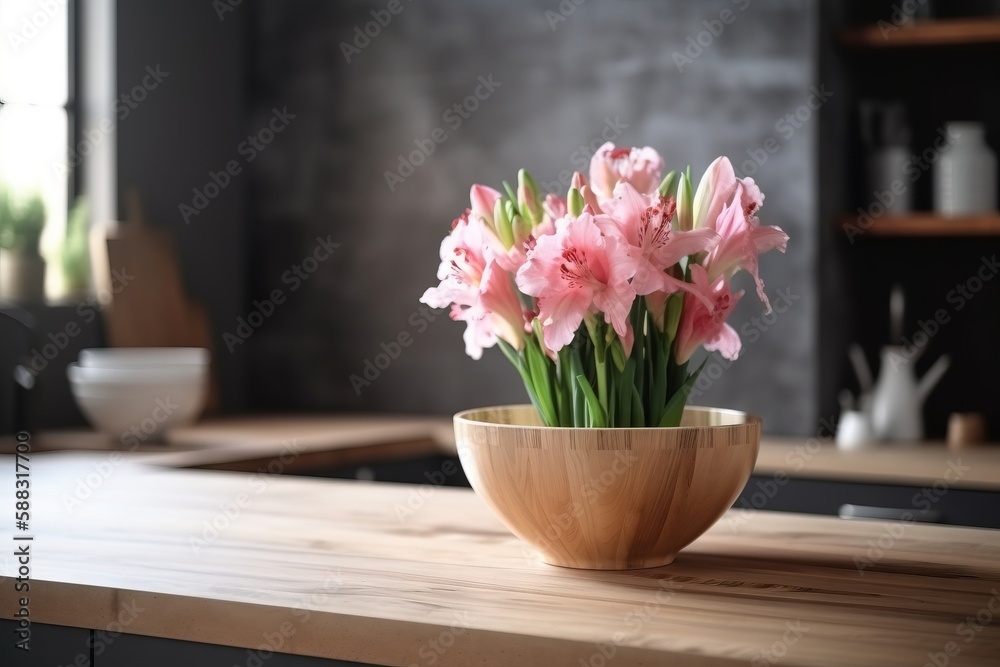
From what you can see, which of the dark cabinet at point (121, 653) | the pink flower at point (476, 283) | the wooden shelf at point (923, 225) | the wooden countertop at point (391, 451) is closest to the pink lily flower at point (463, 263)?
the pink flower at point (476, 283)

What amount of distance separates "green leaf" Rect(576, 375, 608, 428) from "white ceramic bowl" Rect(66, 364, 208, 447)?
1.66 m

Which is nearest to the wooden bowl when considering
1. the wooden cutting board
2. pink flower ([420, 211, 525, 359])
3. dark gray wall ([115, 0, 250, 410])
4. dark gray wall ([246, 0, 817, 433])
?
pink flower ([420, 211, 525, 359])

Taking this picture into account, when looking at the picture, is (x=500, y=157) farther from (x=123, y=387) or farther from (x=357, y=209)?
(x=123, y=387)

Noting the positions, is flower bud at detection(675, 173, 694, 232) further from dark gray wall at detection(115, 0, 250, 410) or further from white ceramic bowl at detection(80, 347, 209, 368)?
dark gray wall at detection(115, 0, 250, 410)

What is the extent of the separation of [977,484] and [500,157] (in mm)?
1499

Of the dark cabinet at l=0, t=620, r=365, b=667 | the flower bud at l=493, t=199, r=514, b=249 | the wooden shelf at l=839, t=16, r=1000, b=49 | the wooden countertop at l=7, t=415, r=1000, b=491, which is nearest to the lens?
the dark cabinet at l=0, t=620, r=365, b=667

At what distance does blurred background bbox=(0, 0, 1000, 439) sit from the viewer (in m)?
2.84

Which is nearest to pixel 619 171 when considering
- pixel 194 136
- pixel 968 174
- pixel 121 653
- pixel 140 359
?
pixel 121 653

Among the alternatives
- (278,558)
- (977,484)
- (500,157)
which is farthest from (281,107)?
(278,558)

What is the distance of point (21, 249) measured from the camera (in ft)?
9.26

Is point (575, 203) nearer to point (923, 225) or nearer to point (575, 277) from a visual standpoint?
point (575, 277)

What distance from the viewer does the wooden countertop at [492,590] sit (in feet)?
2.94

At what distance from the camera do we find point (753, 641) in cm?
88

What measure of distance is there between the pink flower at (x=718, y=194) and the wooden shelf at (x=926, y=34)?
1.95 meters
